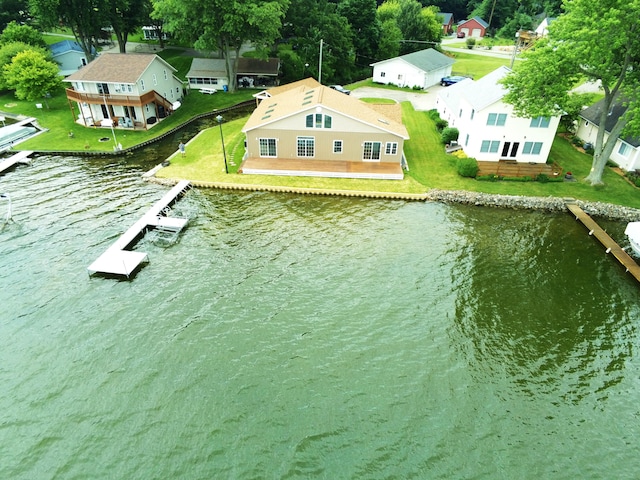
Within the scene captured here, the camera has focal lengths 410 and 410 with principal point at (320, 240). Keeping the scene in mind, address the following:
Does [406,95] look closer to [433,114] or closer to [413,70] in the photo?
[413,70]

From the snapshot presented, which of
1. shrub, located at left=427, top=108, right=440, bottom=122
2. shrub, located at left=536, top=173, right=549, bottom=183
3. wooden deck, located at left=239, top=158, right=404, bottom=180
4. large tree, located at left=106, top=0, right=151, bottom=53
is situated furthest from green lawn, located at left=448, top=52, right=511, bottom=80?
large tree, located at left=106, top=0, right=151, bottom=53

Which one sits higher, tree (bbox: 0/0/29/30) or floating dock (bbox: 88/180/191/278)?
tree (bbox: 0/0/29/30)

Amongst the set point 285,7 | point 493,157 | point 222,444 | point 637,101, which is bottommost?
point 222,444

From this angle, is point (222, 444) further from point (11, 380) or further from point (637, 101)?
point (637, 101)

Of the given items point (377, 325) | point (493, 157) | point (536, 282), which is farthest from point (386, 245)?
point (493, 157)

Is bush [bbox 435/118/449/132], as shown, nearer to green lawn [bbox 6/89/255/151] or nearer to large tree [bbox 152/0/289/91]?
large tree [bbox 152/0/289/91]

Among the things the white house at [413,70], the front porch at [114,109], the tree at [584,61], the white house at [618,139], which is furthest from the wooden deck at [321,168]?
the white house at [413,70]

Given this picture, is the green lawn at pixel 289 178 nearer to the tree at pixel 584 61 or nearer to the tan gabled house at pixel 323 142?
the tan gabled house at pixel 323 142
